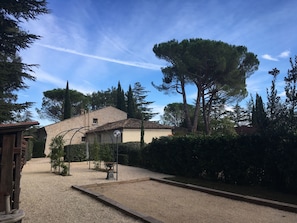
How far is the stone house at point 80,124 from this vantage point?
3628cm

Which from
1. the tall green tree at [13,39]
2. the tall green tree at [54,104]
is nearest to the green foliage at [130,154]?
the tall green tree at [13,39]

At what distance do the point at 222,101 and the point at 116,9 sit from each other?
27134 millimetres

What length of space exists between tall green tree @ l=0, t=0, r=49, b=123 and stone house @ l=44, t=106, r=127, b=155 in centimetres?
2120

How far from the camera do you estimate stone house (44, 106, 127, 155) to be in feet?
119

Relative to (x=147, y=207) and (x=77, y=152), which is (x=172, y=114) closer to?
(x=77, y=152)

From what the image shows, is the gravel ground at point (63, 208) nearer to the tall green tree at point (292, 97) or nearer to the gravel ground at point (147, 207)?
the gravel ground at point (147, 207)

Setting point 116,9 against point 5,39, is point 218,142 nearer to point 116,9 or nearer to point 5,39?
point 116,9

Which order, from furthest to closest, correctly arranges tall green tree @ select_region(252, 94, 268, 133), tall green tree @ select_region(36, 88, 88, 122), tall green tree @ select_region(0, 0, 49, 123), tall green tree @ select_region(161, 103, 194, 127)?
tall green tree @ select_region(161, 103, 194, 127)
tall green tree @ select_region(36, 88, 88, 122)
tall green tree @ select_region(0, 0, 49, 123)
tall green tree @ select_region(252, 94, 268, 133)

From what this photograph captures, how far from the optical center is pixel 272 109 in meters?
9.52

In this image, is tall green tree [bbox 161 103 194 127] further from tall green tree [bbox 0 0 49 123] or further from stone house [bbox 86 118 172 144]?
tall green tree [bbox 0 0 49 123]

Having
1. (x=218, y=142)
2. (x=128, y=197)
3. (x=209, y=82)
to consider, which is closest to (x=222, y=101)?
(x=209, y=82)

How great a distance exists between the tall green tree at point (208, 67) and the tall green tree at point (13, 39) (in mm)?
20267

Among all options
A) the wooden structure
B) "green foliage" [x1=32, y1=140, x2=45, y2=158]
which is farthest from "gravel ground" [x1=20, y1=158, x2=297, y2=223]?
"green foliage" [x1=32, y1=140, x2=45, y2=158]

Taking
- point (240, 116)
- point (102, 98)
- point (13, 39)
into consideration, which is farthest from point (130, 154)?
point (102, 98)
